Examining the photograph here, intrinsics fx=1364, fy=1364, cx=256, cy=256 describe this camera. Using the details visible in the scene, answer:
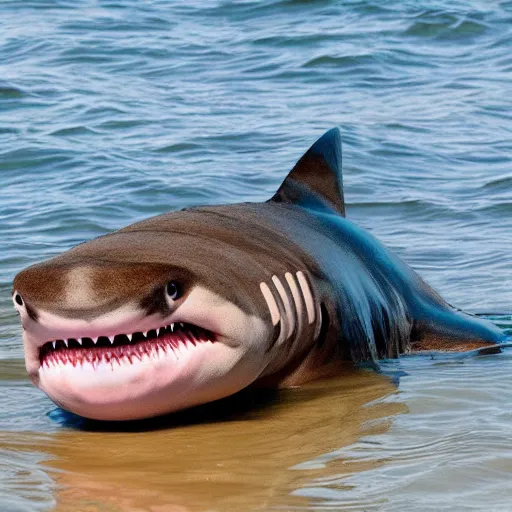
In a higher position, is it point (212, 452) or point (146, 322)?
point (146, 322)

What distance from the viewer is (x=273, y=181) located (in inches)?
397

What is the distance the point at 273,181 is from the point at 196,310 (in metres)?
6.58

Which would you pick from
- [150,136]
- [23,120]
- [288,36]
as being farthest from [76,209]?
[288,36]

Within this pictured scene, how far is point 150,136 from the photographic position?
11.8m

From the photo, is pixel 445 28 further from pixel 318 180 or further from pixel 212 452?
pixel 212 452

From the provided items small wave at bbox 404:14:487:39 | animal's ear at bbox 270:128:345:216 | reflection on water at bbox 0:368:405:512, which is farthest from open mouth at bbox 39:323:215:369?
small wave at bbox 404:14:487:39

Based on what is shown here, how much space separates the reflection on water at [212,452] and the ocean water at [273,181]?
0.03 ft

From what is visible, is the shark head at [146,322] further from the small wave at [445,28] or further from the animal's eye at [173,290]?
the small wave at [445,28]

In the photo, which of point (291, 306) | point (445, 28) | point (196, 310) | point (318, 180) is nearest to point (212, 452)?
point (196, 310)

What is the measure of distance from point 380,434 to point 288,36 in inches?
521

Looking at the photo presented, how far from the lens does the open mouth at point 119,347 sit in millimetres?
3477

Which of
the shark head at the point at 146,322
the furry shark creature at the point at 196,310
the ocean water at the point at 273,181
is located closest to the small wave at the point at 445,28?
the ocean water at the point at 273,181

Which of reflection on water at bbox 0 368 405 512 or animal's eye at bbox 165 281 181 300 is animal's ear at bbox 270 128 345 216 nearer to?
reflection on water at bbox 0 368 405 512

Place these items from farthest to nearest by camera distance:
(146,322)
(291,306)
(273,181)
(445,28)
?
(445,28) → (273,181) → (291,306) → (146,322)
